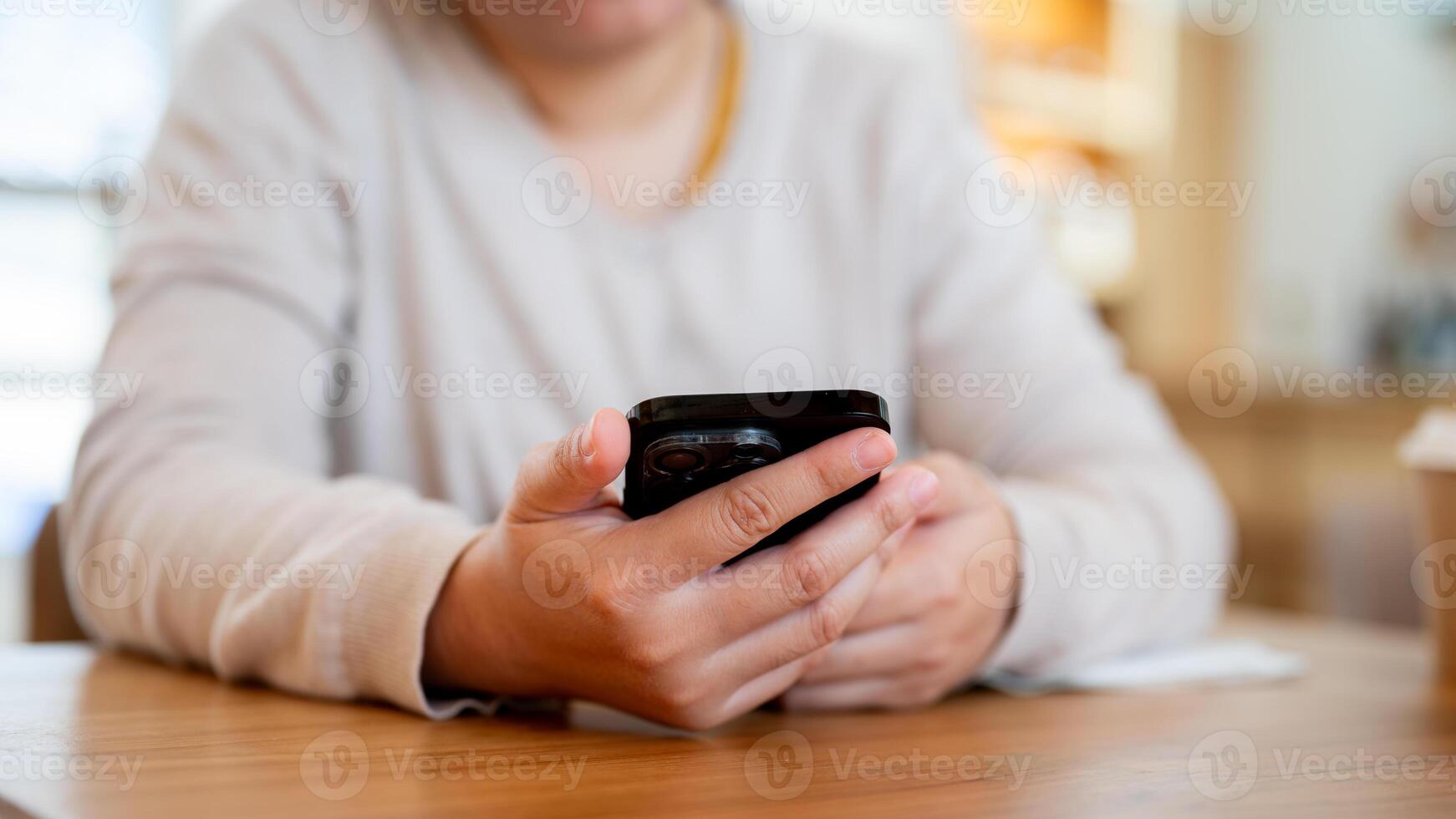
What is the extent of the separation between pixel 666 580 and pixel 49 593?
2.46 feet

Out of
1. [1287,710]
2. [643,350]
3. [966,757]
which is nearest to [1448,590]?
[1287,710]

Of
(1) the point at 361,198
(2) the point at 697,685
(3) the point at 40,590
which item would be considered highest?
(1) the point at 361,198

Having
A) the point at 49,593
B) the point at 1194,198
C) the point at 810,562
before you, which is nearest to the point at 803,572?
the point at 810,562

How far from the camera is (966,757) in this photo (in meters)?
0.48

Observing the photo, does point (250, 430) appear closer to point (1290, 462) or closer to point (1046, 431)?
point (1046, 431)

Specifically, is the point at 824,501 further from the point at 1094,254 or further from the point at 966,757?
the point at 1094,254

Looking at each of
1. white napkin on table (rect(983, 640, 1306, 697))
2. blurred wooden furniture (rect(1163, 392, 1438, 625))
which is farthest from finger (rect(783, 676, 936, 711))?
blurred wooden furniture (rect(1163, 392, 1438, 625))

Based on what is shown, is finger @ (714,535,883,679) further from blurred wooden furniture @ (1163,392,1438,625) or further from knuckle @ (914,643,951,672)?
blurred wooden furniture @ (1163,392,1438,625)

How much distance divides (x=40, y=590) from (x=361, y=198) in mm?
444

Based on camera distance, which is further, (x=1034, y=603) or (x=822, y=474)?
(x=1034, y=603)

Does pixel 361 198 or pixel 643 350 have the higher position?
pixel 361 198

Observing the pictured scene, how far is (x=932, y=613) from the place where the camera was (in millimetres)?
588

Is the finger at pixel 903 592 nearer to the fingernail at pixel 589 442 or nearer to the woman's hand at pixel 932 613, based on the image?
the woman's hand at pixel 932 613

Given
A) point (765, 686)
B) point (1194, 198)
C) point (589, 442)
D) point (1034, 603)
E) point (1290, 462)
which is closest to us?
point (589, 442)
